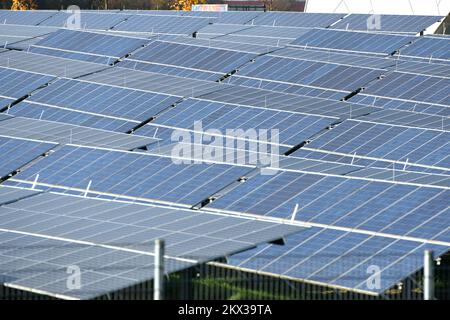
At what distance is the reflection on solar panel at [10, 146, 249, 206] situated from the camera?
101 feet

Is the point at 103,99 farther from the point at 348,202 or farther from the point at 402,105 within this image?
the point at 348,202

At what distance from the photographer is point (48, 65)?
5303cm

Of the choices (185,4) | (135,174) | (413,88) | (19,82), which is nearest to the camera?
(135,174)

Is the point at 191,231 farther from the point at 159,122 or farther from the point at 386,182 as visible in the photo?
the point at 159,122

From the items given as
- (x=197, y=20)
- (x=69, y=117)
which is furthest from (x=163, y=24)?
(x=69, y=117)

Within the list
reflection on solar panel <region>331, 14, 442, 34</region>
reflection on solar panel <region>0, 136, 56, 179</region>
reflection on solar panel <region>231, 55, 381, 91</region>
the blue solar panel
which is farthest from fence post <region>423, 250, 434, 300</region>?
reflection on solar panel <region>331, 14, 442, 34</region>

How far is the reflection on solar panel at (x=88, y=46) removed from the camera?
57438 millimetres

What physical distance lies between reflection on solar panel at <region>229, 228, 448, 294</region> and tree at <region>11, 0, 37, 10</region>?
8559 cm

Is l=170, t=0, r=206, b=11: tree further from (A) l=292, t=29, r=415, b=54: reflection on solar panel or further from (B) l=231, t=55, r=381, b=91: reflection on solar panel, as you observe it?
(B) l=231, t=55, r=381, b=91: reflection on solar panel

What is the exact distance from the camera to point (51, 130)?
39.5 metres

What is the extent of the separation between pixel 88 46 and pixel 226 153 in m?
25.9

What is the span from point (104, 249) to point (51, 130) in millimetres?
16396

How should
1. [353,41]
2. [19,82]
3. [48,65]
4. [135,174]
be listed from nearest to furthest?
[135,174] < [19,82] < [48,65] < [353,41]

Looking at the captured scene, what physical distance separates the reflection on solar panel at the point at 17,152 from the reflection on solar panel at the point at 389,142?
8.76 meters
